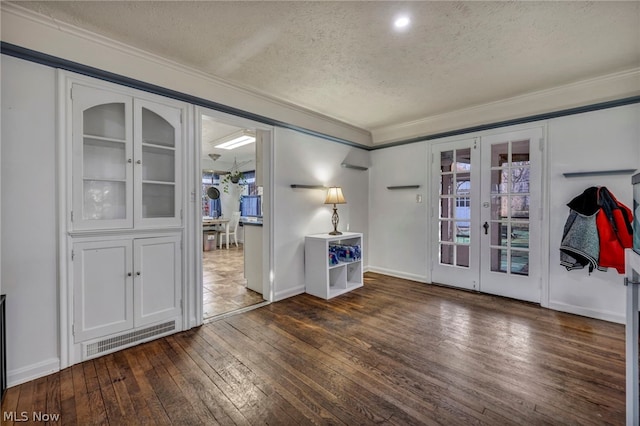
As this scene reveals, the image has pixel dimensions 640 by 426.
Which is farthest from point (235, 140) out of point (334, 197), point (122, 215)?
point (122, 215)

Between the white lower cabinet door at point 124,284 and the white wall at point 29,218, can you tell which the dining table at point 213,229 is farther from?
the white wall at point 29,218

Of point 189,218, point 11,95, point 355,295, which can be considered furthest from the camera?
point 355,295

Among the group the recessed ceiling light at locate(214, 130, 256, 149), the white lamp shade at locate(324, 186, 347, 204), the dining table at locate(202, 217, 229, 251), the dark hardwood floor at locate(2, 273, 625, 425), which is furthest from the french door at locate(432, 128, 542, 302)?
the dining table at locate(202, 217, 229, 251)

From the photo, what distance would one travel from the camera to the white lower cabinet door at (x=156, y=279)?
2502mm

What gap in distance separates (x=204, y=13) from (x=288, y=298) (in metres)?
3.08

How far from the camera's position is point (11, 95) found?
75.9 inches

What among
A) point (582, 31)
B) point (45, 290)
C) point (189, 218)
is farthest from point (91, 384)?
point (582, 31)

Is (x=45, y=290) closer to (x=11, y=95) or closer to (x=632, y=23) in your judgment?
(x=11, y=95)

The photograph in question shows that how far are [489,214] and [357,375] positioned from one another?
2877 mm

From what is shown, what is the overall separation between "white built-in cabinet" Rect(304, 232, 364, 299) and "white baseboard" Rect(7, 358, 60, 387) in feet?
8.40

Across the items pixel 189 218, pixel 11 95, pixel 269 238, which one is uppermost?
pixel 11 95

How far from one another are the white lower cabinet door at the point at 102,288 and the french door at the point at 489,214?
387 centimetres

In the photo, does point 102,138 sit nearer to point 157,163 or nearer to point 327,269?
point 157,163

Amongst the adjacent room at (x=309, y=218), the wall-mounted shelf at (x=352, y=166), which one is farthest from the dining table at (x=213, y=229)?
the wall-mounted shelf at (x=352, y=166)
